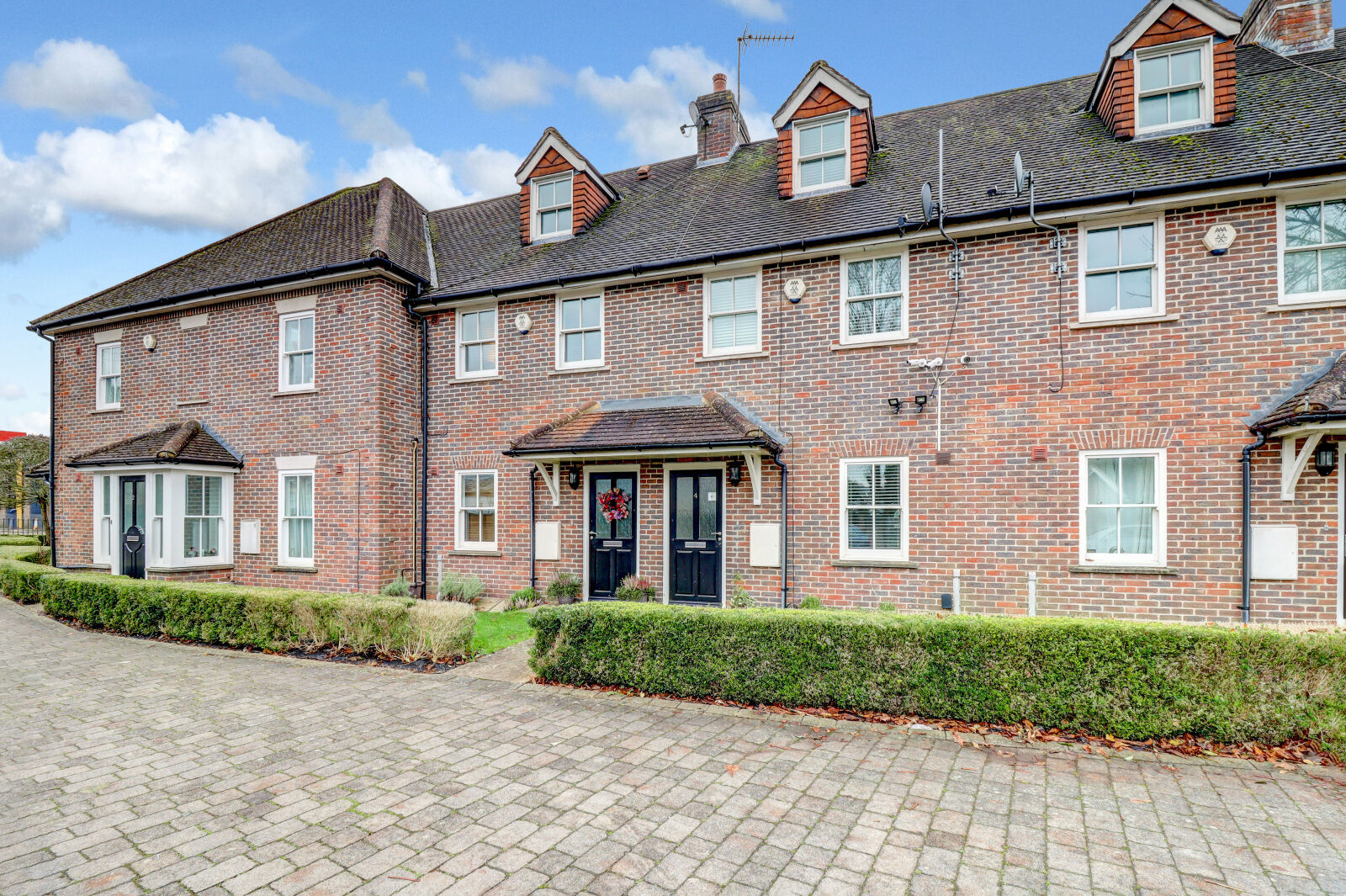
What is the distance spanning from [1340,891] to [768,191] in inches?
469

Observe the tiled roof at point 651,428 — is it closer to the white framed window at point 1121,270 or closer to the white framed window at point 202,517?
the white framed window at point 1121,270

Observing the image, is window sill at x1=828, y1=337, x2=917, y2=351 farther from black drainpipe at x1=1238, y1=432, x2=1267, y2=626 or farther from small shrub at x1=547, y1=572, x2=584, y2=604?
small shrub at x1=547, y1=572, x2=584, y2=604

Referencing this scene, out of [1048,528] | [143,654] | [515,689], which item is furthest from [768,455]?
[143,654]

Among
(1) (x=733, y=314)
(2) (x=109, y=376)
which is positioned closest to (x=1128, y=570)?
(1) (x=733, y=314)

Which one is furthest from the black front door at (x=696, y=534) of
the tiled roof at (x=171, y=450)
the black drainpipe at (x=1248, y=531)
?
the tiled roof at (x=171, y=450)

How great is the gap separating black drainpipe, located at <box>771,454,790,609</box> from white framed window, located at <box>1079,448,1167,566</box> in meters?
4.10

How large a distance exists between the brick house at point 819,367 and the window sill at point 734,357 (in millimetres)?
46

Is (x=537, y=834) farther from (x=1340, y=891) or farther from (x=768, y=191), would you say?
(x=768, y=191)

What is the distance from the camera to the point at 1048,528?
9375mm

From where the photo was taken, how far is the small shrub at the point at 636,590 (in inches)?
432

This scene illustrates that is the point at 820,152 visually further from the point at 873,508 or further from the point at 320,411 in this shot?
the point at 320,411

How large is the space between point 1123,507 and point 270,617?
11.8 metres

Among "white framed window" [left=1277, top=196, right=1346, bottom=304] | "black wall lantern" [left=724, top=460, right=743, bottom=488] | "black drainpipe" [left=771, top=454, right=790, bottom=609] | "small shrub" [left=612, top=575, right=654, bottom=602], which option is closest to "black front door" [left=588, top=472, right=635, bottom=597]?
"small shrub" [left=612, top=575, right=654, bottom=602]

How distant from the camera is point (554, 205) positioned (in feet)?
46.4
